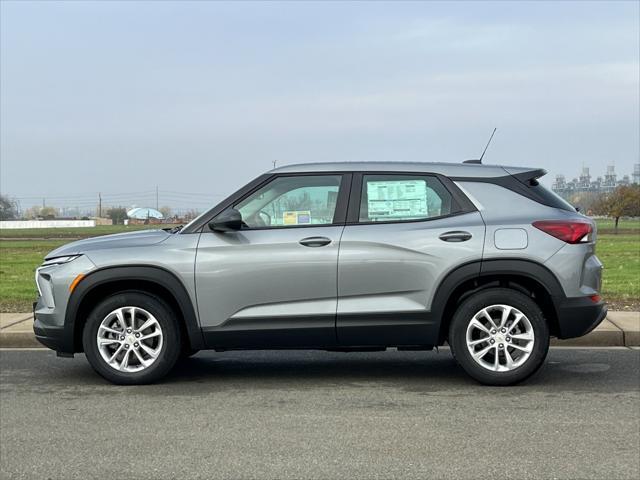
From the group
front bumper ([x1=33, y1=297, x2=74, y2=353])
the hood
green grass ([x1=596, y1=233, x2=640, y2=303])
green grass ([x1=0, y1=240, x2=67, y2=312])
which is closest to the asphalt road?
front bumper ([x1=33, y1=297, x2=74, y2=353])

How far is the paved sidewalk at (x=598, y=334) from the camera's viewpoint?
8.08 metres

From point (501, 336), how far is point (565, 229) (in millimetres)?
977

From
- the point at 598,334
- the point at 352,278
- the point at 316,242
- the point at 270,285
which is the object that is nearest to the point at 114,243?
the point at 270,285

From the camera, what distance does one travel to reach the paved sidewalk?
8078 millimetres

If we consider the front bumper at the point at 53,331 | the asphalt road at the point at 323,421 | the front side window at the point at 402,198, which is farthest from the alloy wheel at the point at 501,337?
the front bumper at the point at 53,331

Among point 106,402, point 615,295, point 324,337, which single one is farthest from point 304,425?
point 615,295

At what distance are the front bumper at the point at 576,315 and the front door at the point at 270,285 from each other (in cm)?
178

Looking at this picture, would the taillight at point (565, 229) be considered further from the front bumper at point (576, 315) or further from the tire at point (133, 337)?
the tire at point (133, 337)

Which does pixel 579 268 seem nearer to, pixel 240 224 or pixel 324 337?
pixel 324 337

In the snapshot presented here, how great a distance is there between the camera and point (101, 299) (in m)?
6.46

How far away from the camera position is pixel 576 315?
612cm

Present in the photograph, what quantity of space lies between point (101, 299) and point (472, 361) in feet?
10.0

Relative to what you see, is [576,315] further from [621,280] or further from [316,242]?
[621,280]

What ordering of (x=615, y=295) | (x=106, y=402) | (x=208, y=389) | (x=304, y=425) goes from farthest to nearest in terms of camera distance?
(x=615, y=295) → (x=208, y=389) → (x=106, y=402) → (x=304, y=425)
